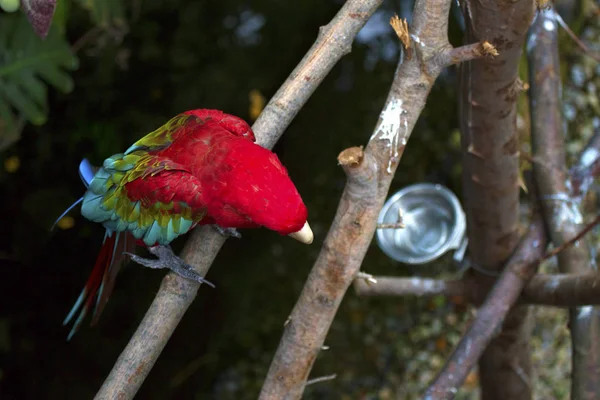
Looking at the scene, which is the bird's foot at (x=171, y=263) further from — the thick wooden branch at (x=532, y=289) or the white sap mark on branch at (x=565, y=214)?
the white sap mark on branch at (x=565, y=214)

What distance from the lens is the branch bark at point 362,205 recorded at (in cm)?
78

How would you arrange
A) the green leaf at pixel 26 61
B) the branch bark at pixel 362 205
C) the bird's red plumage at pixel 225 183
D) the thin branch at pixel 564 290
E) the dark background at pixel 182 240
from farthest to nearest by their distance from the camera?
the dark background at pixel 182 240 → the green leaf at pixel 26 61 → the thin branch at pixel 564 290 → the branch bark at pixel 362 205 → the bird's red plumage at pixel 225 183

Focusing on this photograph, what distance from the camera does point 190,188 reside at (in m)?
0.71

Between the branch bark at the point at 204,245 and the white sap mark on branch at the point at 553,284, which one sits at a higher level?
the branch bark at the point at 204,245

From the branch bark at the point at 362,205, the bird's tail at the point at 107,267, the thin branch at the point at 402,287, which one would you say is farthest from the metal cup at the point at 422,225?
the bird's tail at the point at 107,267

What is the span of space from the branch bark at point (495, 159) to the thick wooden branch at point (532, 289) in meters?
0.05

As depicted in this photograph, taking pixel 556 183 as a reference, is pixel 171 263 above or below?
above

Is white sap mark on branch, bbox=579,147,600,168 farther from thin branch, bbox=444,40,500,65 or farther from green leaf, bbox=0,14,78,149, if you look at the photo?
green leaf, bbox=0,14,78,149

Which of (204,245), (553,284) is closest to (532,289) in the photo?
(553,284)

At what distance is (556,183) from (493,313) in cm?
28

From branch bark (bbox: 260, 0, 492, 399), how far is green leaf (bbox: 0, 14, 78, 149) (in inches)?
36.9

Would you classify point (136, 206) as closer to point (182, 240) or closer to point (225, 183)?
point (225, 183)

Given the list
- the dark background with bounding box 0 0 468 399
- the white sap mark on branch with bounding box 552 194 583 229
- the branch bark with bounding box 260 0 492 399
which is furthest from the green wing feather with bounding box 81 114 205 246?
the dark background with bounding box 0 0 468 399

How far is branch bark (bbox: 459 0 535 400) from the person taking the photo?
0.83 meters
